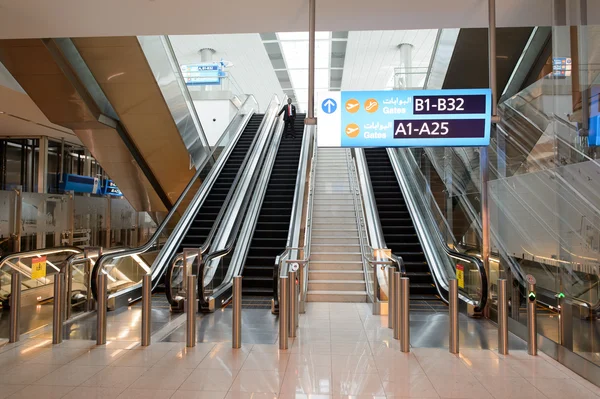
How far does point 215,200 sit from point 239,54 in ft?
32.0

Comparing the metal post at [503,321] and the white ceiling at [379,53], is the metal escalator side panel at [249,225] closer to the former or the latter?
the metal post at [503,321]

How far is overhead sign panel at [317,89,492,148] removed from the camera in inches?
201

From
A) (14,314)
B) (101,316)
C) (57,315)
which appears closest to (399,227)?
(101,316)

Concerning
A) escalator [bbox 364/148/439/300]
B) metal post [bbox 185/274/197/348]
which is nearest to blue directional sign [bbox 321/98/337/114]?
metal post [bbox 185/274/197/348]

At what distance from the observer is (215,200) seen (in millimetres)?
11195

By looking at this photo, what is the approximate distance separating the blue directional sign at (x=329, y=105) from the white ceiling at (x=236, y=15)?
109 cm

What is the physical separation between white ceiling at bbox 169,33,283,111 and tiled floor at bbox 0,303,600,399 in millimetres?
13121

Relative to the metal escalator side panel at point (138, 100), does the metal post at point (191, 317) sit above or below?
below

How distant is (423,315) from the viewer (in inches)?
255

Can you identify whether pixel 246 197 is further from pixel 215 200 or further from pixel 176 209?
pixel 176 209

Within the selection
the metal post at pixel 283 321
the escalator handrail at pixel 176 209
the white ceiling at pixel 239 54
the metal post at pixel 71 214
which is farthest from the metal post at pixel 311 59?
the white ceiling at pixel 239 54

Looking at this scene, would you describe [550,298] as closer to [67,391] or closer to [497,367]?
[497,367]

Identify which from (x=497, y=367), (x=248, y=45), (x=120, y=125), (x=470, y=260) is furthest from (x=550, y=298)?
(x=248, y=45)

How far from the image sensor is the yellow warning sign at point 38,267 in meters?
6.85
